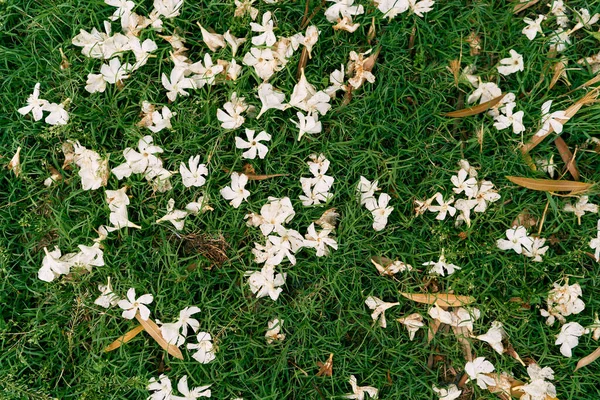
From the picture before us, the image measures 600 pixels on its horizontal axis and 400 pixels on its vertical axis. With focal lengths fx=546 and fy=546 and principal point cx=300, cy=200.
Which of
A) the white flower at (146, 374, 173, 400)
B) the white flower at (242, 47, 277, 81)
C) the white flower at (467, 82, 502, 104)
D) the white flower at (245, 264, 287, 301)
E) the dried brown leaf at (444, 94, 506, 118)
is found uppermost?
the white flower at (242, 47, 277, 81)

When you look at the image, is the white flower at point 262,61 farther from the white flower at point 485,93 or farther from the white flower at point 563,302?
the white flower at point 563,302

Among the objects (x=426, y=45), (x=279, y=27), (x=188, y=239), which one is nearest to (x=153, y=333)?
(x=188, y=239)

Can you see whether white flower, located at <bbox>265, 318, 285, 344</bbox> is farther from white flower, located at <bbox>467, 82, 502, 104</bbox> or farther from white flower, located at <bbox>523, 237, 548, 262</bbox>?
white flower, located at <bbox>467, 82, 502, 104</bbox>

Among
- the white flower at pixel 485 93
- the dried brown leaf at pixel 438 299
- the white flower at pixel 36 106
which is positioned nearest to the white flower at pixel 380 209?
the dried brown leaf at pixel 438 299

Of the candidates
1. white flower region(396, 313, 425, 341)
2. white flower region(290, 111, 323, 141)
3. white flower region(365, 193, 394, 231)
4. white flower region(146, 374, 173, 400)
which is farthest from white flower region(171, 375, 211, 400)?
white flower region(290, 111, 323, 141)

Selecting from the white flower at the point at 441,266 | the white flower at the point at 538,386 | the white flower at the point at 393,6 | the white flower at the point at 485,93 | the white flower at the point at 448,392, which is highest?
the white flower at the point at 393,6
